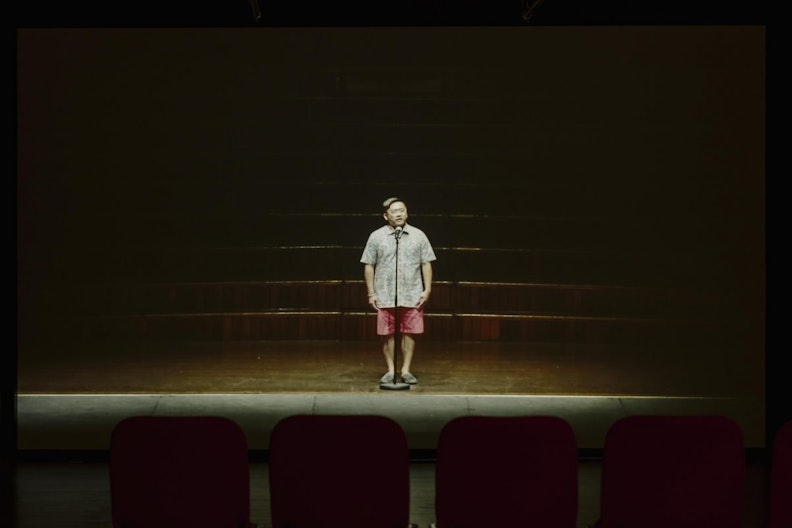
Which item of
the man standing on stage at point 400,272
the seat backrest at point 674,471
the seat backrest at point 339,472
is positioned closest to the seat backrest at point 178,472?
the seat backrest at point 339,472

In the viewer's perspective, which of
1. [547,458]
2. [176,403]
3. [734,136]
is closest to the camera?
[547,458]

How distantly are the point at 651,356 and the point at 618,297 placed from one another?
66cm

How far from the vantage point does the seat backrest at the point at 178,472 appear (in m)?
2.72

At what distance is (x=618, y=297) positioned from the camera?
807 cm

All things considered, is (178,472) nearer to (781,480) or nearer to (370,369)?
(781,480)

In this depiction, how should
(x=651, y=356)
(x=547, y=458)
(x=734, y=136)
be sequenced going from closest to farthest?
(x=547, y=458)
(x=651, y=356)
(x=734, y=136)

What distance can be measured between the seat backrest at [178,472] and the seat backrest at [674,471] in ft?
3.40

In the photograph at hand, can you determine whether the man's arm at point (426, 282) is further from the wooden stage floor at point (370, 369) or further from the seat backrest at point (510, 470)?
the seat backrest at point (510, 470)

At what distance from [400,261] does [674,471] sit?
377 centimetres

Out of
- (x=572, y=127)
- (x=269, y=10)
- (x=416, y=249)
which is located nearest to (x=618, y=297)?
(x=572, y=127)

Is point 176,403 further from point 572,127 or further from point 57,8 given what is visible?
point 572,127

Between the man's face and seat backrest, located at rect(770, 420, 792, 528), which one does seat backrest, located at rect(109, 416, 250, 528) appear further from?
the man's face

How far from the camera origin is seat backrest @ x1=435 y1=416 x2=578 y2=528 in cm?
270

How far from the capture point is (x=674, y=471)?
273cm
